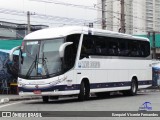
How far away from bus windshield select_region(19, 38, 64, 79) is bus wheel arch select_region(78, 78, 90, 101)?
2.06 metres

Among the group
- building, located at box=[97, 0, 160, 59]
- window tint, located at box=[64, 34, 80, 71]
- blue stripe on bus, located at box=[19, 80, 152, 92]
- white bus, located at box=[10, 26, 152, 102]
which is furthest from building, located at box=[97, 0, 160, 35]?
window tint, located at box=[64, 34, 80, 71]

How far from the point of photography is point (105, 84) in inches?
977

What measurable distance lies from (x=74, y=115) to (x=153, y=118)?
2.95 m

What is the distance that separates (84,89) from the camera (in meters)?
22.6

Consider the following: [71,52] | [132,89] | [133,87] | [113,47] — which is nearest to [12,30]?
[133,87]

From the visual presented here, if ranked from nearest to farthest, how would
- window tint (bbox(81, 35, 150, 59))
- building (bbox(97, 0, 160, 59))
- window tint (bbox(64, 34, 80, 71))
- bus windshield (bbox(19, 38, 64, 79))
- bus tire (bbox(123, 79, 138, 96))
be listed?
1. bus windshield (bbox(19, 38, 64, 79))
2. window tint (bbox(64, 34, 80, 71))
3. window tint (bbox(81, 35, 150, 59))
4. bus tire (bbox(123, 79, 138, 96))
5. building (bbox(97, 0, 160, 59))

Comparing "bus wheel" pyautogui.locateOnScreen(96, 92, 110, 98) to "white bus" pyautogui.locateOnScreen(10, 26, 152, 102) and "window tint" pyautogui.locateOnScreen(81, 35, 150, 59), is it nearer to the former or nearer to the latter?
"white bus" pyautogui.locateOnScreen(10, 26, 152, 102)

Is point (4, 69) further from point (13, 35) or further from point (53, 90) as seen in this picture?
point (13, 35)

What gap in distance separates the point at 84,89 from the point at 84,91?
0.33ft

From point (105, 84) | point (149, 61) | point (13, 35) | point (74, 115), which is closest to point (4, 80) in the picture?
point (105, 84)

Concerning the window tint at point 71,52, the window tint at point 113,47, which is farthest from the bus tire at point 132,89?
the window tint at point 71,52

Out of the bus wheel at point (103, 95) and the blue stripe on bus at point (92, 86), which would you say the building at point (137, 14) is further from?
the bus wheel at point (103, 95)

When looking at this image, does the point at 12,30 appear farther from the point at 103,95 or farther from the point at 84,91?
the point at 84,91

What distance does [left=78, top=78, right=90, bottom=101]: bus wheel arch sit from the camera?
22.2 m
